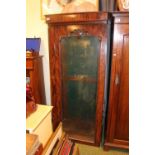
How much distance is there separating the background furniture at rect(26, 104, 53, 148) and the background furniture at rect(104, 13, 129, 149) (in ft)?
2.20

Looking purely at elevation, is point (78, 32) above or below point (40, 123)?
above

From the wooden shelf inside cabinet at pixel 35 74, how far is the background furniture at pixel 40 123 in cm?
39

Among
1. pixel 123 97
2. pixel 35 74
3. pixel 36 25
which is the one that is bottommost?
pixel 123 97

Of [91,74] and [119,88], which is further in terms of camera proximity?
[91,74]

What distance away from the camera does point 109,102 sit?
190 cm

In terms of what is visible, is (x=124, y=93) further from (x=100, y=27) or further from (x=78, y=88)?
(x=100, y=27)

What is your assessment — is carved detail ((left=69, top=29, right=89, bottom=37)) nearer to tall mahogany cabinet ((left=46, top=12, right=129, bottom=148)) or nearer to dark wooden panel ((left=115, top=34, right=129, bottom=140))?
tall mahogany cabinet ((left=46, top=12, right=129, bottom=148))

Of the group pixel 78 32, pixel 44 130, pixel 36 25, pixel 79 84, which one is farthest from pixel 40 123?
pixel 36 25

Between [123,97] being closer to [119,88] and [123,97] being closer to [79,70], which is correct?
[119,88]

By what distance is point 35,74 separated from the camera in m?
2.06

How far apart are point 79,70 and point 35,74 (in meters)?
0.52

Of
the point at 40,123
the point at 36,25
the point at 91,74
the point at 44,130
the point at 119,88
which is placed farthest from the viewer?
the point at 36,25
